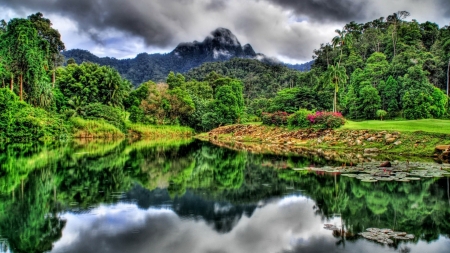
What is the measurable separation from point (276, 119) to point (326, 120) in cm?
997

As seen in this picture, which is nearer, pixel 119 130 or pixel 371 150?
pixel 371 150

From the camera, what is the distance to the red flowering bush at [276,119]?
48.8 meters

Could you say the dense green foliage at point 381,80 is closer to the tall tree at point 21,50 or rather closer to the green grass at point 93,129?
the green grass at point 93,129

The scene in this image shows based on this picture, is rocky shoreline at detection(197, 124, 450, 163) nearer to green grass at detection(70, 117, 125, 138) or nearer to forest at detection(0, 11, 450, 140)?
forest at detection(0, 11, 450, 140)

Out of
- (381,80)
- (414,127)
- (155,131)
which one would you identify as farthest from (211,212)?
(381,80)

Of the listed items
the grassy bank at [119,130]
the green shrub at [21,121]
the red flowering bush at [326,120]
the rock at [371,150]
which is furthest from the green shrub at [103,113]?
the rock at [371,150]

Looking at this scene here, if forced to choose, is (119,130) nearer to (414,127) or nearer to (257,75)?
(414,127)

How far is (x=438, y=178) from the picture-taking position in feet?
57.2

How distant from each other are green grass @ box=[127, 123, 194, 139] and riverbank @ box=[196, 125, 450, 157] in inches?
602

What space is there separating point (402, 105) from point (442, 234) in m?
49.6

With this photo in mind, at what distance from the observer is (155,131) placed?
2542 inches

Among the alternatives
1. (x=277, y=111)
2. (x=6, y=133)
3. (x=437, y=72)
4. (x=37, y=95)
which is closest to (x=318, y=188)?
(x=277, y=111)

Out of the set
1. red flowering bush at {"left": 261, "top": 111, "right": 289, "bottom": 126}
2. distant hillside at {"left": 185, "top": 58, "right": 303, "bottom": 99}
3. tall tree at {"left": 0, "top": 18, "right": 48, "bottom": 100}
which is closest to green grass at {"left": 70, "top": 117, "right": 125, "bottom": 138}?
tall tree at {"left": 0, "top": 18, "right": 48, "bottom": 100}

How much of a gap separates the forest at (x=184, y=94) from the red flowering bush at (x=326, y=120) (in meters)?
0.25
